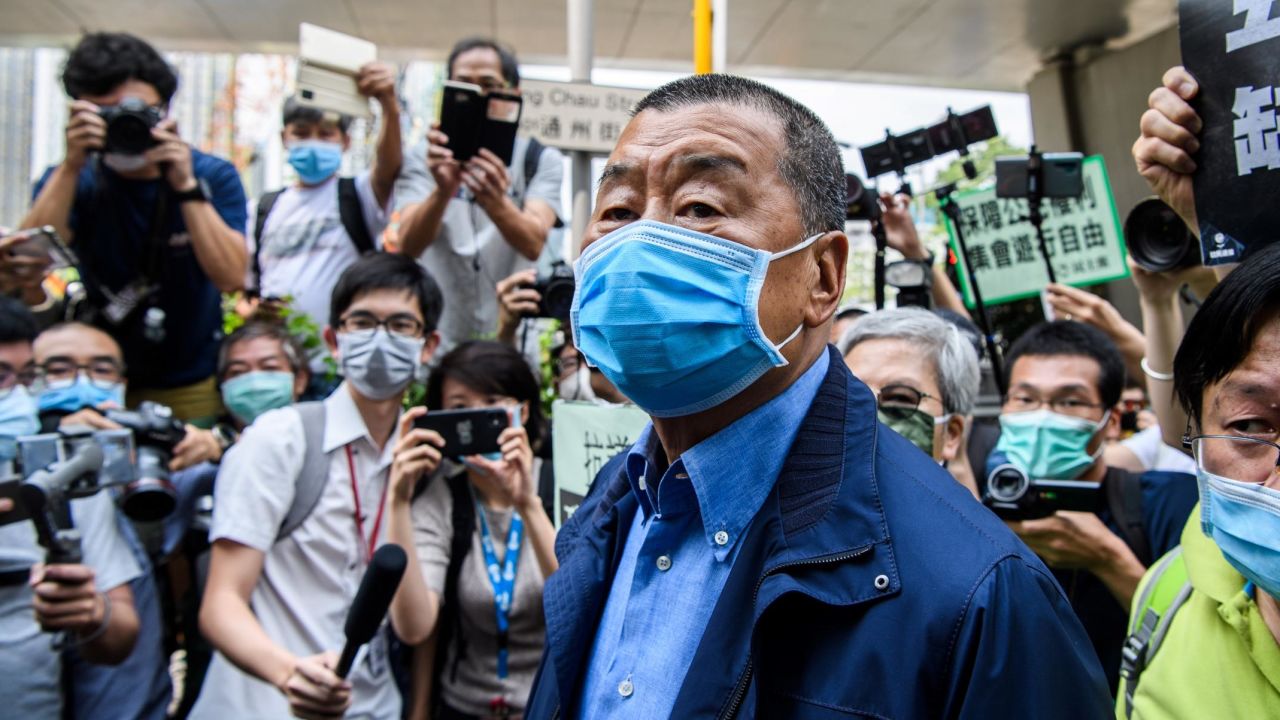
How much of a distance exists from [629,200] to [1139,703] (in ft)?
4.93

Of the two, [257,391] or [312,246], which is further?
[312,246]

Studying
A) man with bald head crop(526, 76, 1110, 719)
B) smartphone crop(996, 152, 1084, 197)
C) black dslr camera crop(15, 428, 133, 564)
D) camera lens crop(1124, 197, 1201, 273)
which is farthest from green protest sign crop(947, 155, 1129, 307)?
black dslr camera crop(15, 428, 133, 564)

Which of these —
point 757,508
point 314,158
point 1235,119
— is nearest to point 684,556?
point 757,508

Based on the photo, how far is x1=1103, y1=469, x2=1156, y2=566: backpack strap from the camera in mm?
2785

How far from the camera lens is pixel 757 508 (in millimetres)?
1460

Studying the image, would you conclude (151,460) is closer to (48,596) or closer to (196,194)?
(48,596)

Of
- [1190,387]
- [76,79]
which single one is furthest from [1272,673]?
[76,79]

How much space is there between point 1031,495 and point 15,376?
11.3 ft

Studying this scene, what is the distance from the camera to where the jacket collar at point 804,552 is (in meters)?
1.27

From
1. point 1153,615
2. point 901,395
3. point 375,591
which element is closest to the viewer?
point 1153,615

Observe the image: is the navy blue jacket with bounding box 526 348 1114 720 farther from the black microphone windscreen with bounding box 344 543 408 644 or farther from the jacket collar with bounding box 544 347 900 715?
the black microphone windscreen with bounding box 344 543 408 644

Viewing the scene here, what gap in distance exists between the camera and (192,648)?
365cm

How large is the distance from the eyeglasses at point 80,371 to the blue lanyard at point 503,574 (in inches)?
62.9

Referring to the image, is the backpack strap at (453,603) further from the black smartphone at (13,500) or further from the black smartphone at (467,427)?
the black smartphone at (13,500)
